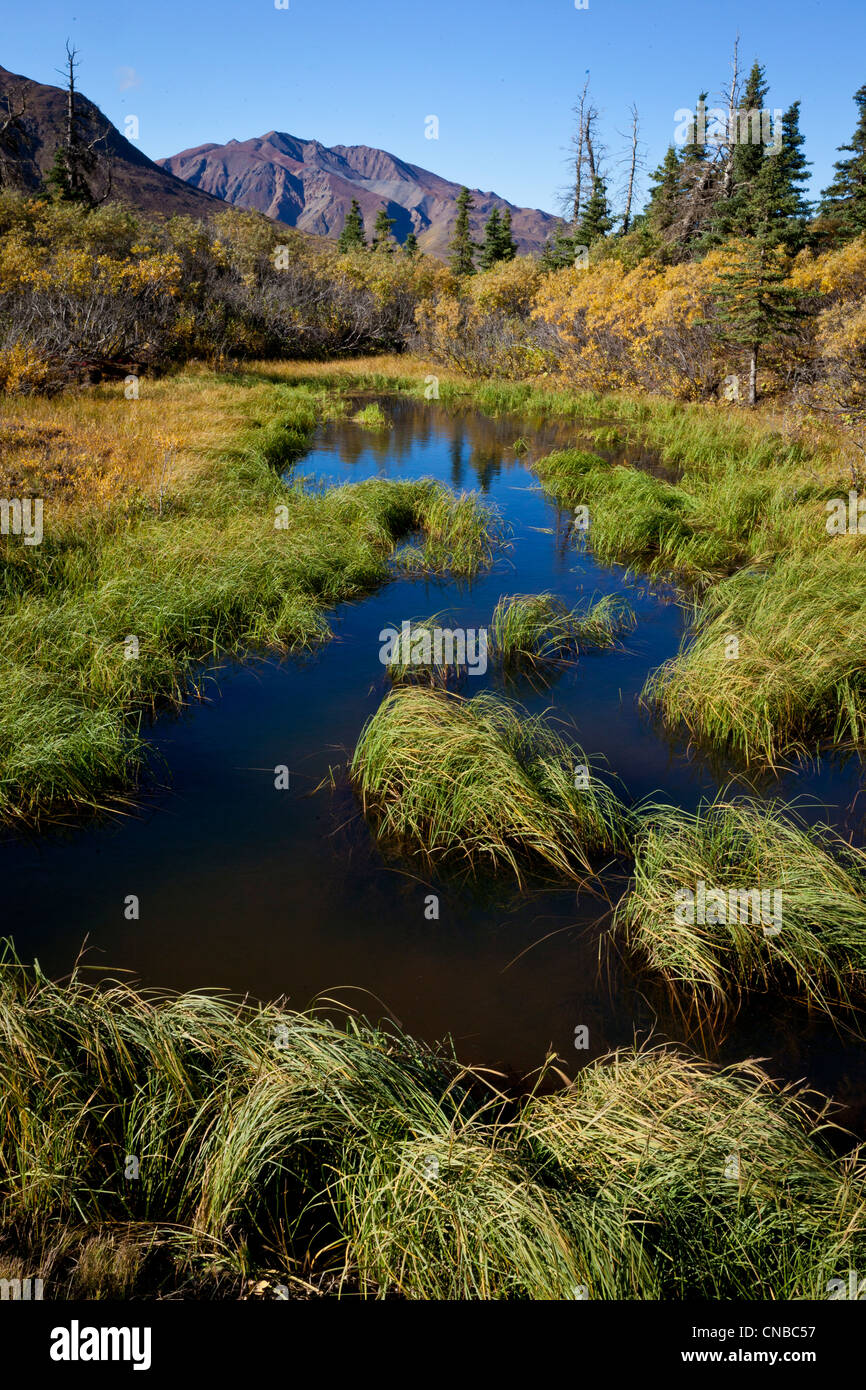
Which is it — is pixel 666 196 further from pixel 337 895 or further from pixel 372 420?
pixel 337 895

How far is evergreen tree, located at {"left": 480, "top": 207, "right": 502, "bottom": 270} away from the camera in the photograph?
4200cm

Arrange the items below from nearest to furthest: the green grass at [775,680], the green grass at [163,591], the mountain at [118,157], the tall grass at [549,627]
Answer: the green grass at [163,591] → the green grass at [775,680] → the tall grass at [549,627] → the mountain at [118,157]

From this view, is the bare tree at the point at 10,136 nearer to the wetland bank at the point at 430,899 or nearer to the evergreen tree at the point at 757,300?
the evergreen tree at the point at 757,300

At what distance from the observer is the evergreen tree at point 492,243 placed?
42.0 meters

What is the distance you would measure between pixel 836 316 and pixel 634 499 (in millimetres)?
6919

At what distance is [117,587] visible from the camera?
7.00m

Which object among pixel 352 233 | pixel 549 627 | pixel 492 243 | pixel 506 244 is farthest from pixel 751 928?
pixel 352 233

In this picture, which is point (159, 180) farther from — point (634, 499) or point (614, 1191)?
point (614, 1191)

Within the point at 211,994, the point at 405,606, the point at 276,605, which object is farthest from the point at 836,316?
the point at 211,994

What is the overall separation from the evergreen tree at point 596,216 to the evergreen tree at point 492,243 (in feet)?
23.5

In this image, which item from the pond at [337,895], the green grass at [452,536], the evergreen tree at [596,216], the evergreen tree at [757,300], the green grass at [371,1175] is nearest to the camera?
the green grass at [371,1175]

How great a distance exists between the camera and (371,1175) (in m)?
2.33

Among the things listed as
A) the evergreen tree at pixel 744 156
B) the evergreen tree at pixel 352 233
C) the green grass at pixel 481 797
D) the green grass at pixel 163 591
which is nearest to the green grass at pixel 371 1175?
the green grass at pixel 481 797

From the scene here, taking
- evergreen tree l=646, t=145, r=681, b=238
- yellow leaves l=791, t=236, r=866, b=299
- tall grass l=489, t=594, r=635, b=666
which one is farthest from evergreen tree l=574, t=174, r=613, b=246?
tall grass l=489, t=594, r=635, b=666
